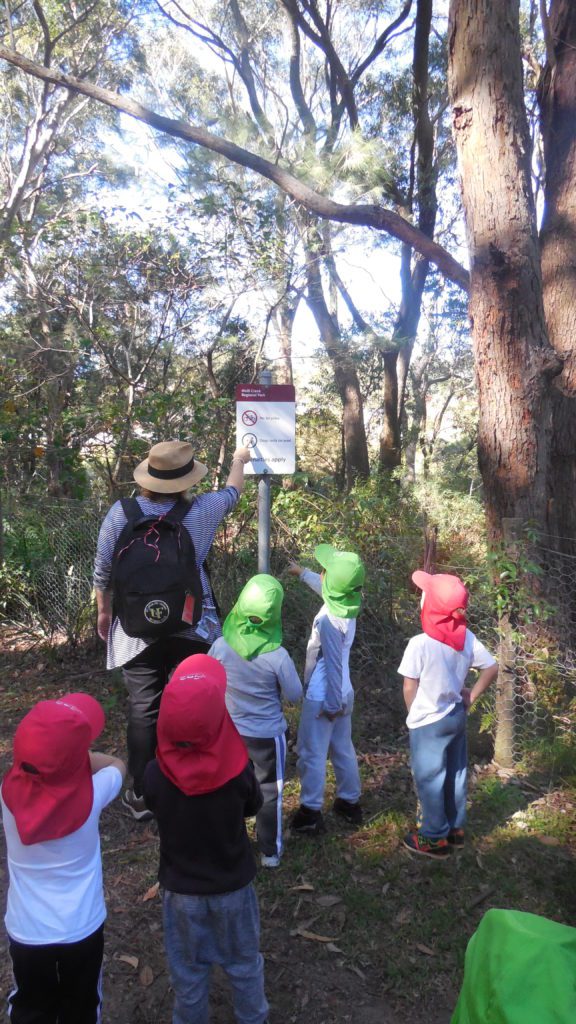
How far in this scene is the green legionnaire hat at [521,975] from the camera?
896 mm

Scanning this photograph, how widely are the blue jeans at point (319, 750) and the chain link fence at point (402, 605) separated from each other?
1012 mm

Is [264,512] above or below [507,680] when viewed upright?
above

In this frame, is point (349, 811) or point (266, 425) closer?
point (349, 811)

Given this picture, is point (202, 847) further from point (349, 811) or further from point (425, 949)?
point (349, 811)

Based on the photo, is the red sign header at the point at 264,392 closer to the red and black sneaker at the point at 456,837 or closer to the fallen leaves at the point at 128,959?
the red and black sneaker at the point at 456,837

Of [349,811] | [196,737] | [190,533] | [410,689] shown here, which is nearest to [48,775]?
[196,737]

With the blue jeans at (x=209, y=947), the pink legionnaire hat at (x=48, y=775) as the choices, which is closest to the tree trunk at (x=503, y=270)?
the blue jeans at (x=209, y=947)

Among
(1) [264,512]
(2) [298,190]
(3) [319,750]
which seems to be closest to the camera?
(3) [319,750]

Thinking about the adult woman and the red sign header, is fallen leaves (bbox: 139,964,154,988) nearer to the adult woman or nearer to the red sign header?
the adult woman

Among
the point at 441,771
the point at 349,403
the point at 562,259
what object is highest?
the point at 349,403

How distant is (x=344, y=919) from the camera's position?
291cm

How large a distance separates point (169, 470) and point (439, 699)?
171 centimetres

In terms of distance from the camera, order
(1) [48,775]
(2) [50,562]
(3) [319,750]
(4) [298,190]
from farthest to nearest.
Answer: (4) [298,190] < (2) [50,562] < (3) [319,750] < (1) [48,775]

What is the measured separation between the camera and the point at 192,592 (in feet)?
Answer: 10.5
